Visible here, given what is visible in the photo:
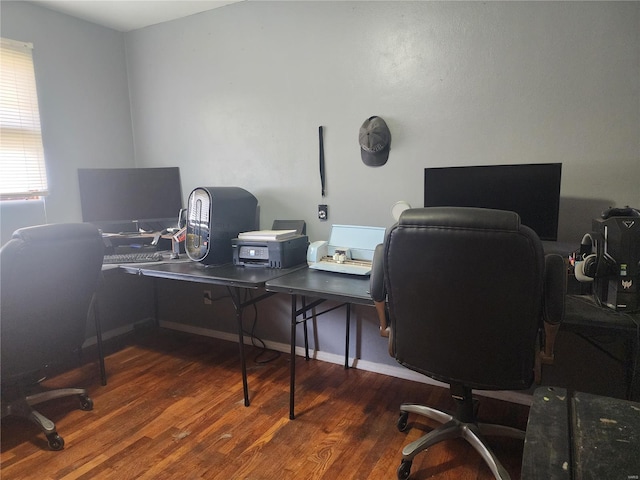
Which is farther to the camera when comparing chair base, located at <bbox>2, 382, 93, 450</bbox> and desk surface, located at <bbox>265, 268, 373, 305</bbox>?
chair base, located at <bbox>2, 382, 93, 450</bbox>

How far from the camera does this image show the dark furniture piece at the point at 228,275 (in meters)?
2.13

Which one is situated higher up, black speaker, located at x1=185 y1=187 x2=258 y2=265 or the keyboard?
black speaker, located at x1=185 y1=187 x2=258 y2=265

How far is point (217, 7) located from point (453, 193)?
219 cm

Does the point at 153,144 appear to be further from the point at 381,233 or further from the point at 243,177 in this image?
the point at 381,233

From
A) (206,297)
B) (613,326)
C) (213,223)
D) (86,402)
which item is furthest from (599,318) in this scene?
(206,297)

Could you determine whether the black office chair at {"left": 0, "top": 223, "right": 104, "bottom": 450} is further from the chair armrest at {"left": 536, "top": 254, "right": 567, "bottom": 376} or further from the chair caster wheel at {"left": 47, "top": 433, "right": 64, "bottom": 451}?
the chair armrest at {"left": 536, "top": 254, "right": 567, "bottom": 376}

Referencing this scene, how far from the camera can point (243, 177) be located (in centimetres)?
299

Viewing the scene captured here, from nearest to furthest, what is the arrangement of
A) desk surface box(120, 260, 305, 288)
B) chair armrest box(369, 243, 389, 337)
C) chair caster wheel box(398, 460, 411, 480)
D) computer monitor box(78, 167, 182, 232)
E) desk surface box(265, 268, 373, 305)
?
chair armrest box(369, 243, 389, 337) → chair caster wheel box(398, 460, 411, 480) → desk surface box(265, 268, 373, 305) → desk surface box(120, 260, 305, 288) → computer monitor box(78, 167, 182, 232)

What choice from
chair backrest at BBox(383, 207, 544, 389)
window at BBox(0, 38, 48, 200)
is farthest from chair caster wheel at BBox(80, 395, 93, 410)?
chair backrest at BBox(383, 207, 544, 389)

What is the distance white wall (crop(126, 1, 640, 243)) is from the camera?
1.93 metres

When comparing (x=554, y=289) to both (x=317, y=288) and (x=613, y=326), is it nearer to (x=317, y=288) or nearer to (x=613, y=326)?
(x=613, y=326)

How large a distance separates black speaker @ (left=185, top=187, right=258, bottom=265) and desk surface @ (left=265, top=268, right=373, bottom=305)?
561 mm

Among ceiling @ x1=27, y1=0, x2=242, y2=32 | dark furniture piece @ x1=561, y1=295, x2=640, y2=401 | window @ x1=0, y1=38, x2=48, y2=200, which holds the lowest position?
dark furniture piece @ x1=561, y1=295, x2=640, y2=401

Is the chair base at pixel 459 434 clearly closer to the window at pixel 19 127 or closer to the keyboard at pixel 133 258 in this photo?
the keyboard at pixel 133 258
